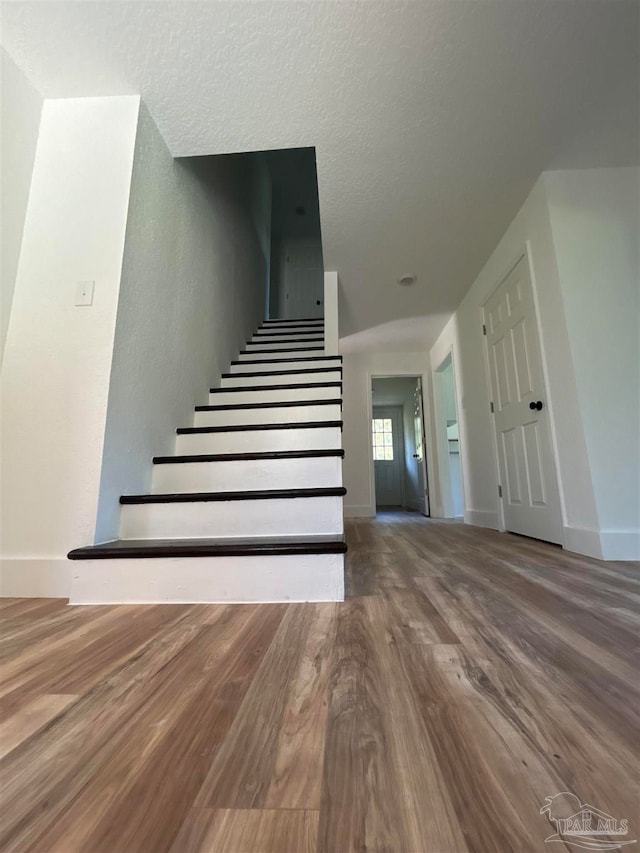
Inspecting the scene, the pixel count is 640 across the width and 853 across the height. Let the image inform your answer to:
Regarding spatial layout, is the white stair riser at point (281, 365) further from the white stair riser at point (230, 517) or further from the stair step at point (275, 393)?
the white stair riser at point (230, 517)

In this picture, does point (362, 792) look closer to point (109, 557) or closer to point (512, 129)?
point (109, 557)

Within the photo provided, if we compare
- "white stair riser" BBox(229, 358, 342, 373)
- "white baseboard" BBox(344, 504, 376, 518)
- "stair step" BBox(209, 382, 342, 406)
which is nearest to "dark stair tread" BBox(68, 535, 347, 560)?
"stair step" BBox(209, 382, 342, 406)

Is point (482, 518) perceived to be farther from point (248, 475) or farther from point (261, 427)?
point (248, 475)

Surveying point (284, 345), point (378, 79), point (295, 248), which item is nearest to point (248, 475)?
point (378, 79)

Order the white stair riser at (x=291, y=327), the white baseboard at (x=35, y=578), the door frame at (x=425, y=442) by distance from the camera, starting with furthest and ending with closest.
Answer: the door frame at (x=425, y=442)
the white stair riser at (x=291, y=327)
the white baseboard at (x=35, y=578)

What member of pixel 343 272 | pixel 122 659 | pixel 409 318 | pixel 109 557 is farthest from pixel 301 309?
pixel 122 659

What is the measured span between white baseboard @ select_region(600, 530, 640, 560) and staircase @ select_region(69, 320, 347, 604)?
1.29 meters

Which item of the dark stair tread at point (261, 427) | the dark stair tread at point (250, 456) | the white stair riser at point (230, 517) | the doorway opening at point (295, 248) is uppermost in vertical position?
the doorway opening at point (295, 248)

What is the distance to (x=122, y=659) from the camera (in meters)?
0.79

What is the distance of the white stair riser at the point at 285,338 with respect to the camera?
11.8 ft

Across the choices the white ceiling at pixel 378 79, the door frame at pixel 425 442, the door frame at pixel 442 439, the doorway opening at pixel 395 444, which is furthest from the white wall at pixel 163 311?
the doorway opening at pixel 395 444

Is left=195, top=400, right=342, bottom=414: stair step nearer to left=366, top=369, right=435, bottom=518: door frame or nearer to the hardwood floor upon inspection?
the hardwood floor

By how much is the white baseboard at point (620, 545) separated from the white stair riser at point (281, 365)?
1938 millimetres

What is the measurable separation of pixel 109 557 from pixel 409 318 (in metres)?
3.62
